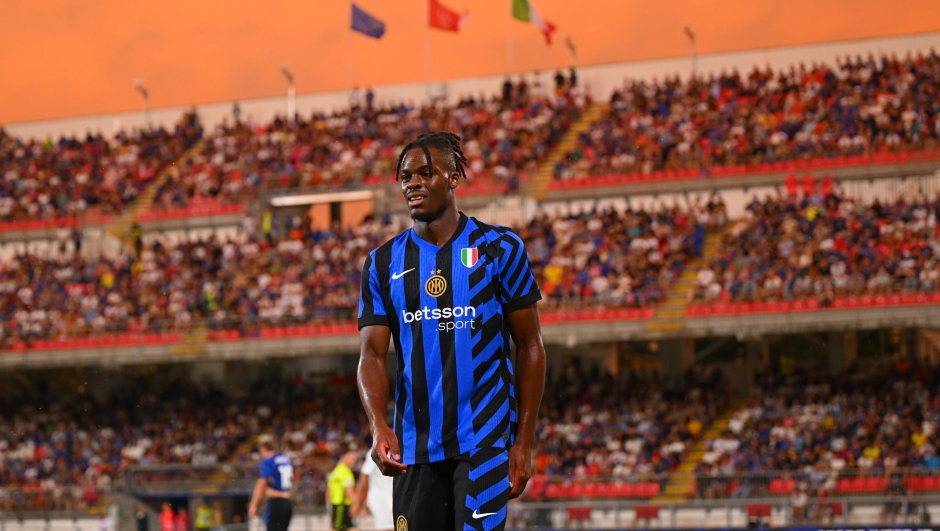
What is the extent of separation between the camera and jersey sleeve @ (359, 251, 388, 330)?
5168mm

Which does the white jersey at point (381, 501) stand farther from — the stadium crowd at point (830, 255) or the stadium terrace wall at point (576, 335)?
the stadium crowd at point (830, 255)

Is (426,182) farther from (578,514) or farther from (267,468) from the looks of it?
(578,514)

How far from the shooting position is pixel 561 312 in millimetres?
31219

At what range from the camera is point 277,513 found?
50.1 ft

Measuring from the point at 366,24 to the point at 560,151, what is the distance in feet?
34.9

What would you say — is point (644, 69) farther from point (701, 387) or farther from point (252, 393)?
point (252, 393)

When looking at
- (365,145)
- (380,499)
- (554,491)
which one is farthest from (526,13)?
(380,499)

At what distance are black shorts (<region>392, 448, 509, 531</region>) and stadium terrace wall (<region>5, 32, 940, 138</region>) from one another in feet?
119

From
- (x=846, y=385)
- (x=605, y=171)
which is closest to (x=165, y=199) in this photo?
(x=605, y=171)

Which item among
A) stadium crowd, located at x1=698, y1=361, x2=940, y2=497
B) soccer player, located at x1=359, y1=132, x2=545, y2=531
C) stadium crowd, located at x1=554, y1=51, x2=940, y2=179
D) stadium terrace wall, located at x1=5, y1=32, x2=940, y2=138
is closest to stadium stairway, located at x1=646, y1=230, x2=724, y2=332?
stadium crowd, located at x1=698, y1=361, x2=940, y2=497

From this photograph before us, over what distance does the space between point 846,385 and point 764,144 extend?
25.4 feet

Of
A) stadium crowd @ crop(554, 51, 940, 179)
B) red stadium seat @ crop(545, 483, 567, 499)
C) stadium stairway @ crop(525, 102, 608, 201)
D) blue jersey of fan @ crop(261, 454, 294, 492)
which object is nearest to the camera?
blue jersey of fan @ crop(261, 454, 294, 492)

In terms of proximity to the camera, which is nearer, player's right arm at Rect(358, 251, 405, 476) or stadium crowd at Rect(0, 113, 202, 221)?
player's right arm at Rect(358, 251, 405, 476)

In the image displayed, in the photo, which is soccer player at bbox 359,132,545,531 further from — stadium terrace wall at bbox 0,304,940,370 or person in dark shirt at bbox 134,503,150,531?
stadium terrace wall at bbox 0,304,940,370
